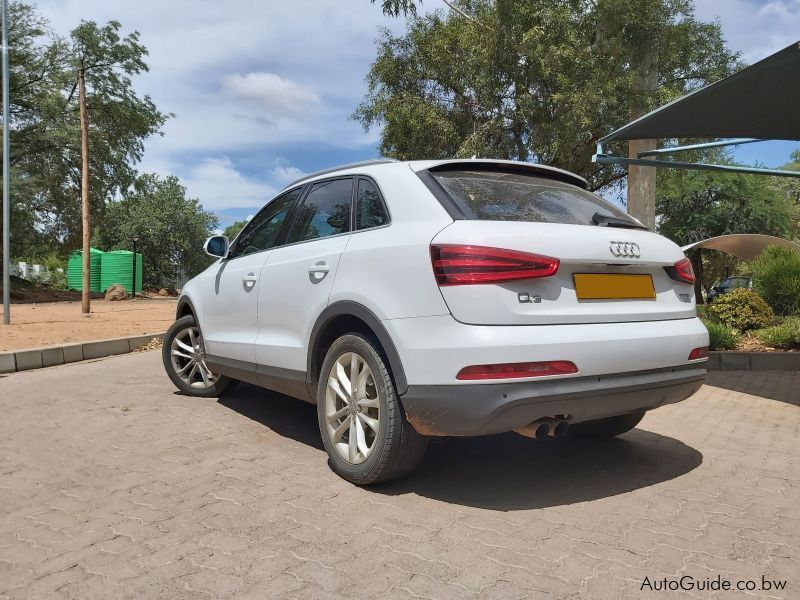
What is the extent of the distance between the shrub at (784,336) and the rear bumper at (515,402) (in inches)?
265

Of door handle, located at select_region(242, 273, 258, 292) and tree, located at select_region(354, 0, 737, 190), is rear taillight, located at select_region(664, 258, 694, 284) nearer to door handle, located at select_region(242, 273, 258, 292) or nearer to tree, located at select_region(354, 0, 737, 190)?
door handle, located at select_region(242, 273, 258, 292)

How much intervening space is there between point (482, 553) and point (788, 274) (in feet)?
32.0

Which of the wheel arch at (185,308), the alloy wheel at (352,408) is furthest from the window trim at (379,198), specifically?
the wheel arch at (185,308)

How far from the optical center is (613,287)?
9.75ft

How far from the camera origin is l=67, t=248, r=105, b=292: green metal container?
30922 mm

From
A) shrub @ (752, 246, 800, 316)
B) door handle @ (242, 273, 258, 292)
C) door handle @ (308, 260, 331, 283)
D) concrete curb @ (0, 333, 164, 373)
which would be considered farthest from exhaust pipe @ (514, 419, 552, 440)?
shrub @ (752, 246, 800, 316)

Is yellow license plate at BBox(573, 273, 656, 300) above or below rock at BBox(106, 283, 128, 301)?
above

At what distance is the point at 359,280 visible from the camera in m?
3.17

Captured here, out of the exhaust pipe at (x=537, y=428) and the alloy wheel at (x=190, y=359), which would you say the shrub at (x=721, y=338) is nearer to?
the exhaust pipe at (x=537, y=428)

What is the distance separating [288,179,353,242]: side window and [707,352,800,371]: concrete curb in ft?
19.8

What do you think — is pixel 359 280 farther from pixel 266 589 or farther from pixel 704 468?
pixel 704 468

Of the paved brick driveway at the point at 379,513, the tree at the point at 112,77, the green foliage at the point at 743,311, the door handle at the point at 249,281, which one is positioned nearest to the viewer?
the paved brick driveway at the point at 379,513

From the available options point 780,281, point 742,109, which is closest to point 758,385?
point 742,109

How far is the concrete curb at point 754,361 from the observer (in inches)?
306
